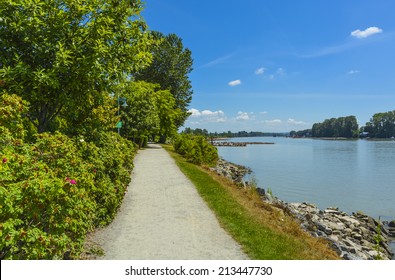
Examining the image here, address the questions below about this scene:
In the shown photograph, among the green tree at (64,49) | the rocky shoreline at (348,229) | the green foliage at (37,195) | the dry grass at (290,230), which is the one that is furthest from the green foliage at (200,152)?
the green foliage at (37,195)

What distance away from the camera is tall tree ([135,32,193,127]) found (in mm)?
56812

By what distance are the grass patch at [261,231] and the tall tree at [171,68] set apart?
4372 centimetres

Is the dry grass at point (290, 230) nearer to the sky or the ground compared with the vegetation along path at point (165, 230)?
nearer to the ground

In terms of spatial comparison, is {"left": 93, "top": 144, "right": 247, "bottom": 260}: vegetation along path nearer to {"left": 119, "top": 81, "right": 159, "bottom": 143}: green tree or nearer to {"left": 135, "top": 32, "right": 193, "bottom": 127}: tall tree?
{"left": 119, "top": 81, "right": 159, "bottom": 143}: green tree

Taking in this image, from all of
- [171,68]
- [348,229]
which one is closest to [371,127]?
[171,68]

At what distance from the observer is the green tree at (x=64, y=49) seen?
880cm

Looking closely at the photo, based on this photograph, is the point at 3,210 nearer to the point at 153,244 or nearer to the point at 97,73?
the point at 153,244

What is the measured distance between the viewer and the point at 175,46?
5950 centimetres

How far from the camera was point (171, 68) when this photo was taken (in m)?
57.2

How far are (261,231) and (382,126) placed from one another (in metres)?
192

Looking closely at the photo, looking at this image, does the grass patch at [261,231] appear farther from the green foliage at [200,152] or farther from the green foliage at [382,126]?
the green foliage at [382,126]

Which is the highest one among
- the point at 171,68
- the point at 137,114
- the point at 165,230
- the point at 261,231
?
the point at 171,68

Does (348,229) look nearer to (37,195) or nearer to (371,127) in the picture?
(37,195)

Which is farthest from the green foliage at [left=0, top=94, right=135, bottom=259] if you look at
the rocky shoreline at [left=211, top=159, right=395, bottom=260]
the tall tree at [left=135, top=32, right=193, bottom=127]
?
the tall tree at [left=135, top=32, right=193, bottom=127]
